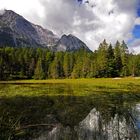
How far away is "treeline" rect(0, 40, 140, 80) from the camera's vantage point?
135m

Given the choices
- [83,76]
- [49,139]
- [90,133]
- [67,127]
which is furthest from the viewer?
[83,76]

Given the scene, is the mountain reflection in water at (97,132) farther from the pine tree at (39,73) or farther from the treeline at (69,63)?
the pine tree at (39,73)

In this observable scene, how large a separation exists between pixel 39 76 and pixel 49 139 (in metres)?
135

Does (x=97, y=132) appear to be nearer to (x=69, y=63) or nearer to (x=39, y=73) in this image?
(x=39, y=73)

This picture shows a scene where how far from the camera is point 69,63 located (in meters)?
161

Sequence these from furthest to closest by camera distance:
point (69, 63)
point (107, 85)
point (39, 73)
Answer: point (69, 63) < point (39, 73) < point (107, 85)

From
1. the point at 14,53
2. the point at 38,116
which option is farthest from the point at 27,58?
the point at 38,116

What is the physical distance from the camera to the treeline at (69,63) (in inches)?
5325

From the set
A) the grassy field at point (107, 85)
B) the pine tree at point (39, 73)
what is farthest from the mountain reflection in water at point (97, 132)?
the pine tree at point (39, 73)

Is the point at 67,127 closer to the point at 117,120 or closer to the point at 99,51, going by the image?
the point at 117,120

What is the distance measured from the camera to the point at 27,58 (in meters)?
164

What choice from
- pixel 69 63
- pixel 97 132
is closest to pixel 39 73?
pixel 69 63

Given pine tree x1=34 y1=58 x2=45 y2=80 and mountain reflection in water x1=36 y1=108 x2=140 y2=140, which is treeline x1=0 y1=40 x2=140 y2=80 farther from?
mountain reflection in water x1=36 y1=108 x2=140 y2=140

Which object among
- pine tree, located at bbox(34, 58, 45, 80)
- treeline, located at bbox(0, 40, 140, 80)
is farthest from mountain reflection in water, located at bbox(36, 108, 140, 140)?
pine tree, located at bbox(34, 58, 45, 80)
